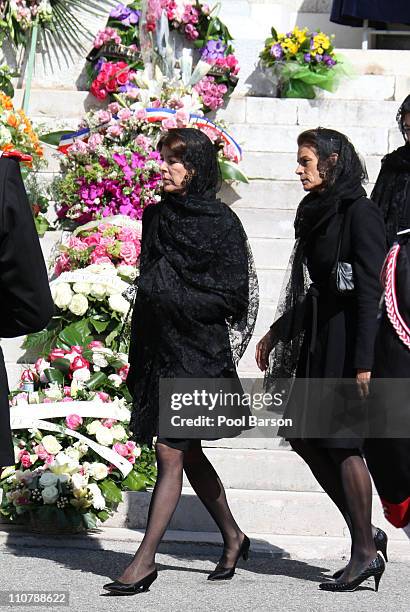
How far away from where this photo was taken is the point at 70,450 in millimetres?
6293

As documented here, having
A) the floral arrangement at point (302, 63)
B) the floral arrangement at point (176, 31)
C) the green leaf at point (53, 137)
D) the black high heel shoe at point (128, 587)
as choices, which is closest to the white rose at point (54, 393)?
the black high heel shoe at point (128, 587)

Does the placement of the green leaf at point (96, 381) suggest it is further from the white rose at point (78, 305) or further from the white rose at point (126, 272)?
the white rose at point (126, 272)

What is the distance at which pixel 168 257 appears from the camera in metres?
5.21

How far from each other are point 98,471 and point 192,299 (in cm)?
141

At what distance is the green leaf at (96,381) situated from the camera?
6723 mm

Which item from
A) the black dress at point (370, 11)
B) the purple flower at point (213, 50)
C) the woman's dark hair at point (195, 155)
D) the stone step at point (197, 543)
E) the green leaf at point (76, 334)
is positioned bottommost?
the stone step at point (197, 543)

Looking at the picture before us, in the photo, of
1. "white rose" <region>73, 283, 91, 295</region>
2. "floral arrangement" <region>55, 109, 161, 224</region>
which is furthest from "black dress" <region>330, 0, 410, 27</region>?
"white rose" <region>73, 283, 91, 295</region>

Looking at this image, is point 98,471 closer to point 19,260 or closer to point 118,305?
point 118,305

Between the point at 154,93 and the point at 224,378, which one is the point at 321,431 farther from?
the point at 154,93

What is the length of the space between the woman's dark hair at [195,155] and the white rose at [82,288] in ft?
8.25

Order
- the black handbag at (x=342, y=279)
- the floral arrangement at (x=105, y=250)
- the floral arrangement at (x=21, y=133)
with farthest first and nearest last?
the floral arrangement at (x=21, y=133), the floral arrangement at (x=105, y=250), the black handbag at (x=342, y=279)

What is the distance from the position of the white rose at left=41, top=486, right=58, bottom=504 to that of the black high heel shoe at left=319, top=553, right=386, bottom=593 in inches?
59.7

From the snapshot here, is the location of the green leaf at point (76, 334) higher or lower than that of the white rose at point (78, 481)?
higher

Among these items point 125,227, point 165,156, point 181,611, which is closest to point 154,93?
point 125,227
